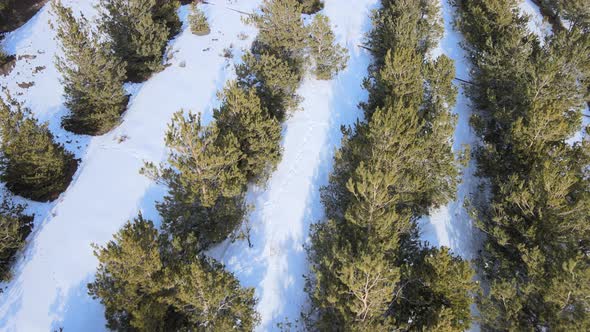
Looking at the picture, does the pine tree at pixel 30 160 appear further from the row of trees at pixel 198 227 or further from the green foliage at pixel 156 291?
the green foliage at pixel 156 291

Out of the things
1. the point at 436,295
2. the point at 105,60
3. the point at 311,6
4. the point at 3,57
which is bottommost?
the point at 3,57

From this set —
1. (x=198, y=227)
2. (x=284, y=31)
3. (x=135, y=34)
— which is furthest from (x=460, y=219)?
(x=135, y=34)

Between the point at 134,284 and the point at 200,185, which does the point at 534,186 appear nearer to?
the point at 200,185

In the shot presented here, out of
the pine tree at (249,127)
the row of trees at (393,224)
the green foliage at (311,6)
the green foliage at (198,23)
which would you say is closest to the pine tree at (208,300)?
the row of trees at (393,224)

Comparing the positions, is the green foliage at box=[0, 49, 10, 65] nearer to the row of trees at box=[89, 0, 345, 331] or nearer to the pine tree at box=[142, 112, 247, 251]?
the row of trees at box=[89, 0, 345, 331]

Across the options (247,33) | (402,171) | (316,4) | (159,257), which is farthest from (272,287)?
(316,4)

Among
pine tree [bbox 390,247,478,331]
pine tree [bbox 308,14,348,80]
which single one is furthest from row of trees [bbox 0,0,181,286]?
pine tree [bbox 390,247,478,331]

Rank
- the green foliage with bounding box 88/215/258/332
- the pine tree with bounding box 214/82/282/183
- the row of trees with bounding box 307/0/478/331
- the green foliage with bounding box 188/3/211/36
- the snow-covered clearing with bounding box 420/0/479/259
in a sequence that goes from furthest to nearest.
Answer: the green foliage with bounding box 188/3/211/36 → the snow-covered clearing with bounding box 420/0/479/259 → the pine tree with bounding box 214/82/282/183 → the row of trees with bounding box 307/0/478/331 → the green foliage with bounding box 88/215/258/332
